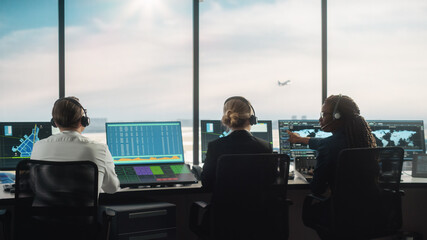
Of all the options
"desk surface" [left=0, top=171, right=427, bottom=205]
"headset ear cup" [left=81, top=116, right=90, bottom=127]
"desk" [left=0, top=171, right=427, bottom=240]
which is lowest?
"desk" [left=0, top=171, right=427, bottom=240]

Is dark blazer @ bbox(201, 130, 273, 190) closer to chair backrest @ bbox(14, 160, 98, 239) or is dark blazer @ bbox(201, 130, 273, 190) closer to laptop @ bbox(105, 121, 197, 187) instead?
laptop @ bbox(105, 121, 197, 187)

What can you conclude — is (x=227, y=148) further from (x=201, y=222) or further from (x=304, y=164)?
(x=304, y=164)

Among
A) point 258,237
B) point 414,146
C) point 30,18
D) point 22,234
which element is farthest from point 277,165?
point 30,18

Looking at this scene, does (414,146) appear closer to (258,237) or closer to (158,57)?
(258,237)

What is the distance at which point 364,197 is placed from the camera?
2252 millimetres

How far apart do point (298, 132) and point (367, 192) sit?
39.5 inches

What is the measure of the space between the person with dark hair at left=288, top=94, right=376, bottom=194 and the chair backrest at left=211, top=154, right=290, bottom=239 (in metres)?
0.34

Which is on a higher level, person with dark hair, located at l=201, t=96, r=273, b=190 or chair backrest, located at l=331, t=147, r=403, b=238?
person with dark hair, located at l=201, t=96, r=273, b=190

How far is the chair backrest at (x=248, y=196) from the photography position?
1994 mm

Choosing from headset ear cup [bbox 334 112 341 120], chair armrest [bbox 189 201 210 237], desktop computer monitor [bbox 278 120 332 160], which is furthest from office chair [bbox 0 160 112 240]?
desktop computer monitor [bbox 278 120 332 160]

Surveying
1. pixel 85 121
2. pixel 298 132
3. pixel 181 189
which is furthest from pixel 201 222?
pixel 298 132

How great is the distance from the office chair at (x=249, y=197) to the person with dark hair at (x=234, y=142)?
0.12 m

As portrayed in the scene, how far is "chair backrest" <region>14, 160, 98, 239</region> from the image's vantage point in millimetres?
1800

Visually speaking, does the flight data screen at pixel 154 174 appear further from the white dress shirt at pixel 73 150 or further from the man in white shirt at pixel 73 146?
the white dress shirt at pixel 73 150
